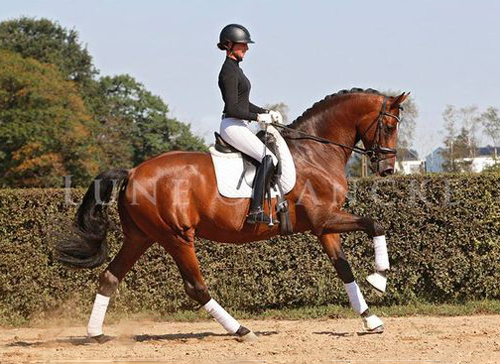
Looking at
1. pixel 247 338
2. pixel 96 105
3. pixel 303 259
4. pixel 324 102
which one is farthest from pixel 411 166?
pixel 247 338

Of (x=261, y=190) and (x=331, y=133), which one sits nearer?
(x=261, y=190)

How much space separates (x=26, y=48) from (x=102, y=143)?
10.2 metres

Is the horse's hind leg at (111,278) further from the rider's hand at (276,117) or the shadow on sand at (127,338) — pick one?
the rider's hand at (276,117)

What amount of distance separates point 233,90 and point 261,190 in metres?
1.12

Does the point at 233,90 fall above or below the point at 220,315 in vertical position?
above

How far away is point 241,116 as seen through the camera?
8.46 meters

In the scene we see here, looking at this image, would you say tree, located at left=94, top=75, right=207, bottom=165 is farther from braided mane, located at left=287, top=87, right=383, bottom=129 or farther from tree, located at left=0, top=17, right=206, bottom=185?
braided mane, located at left=287, top=87, right=383, bottom=129

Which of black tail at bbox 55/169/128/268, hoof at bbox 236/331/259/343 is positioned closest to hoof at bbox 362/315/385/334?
hoof at bbox 236/331/259/343

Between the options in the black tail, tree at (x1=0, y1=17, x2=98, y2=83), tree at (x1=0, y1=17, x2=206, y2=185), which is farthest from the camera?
tree at (x1=0, y1=17, x2=98, y2=83)

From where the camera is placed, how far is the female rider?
27.7ft

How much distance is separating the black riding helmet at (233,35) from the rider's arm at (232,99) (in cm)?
39

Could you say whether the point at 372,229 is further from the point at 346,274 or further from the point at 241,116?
the point at 241,116

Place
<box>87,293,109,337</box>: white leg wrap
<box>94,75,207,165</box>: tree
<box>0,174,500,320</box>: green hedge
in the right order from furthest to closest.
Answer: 1. <box>94,75,207,165</box>: tree
2. <box>0,174,500,320</box>: green hedge
3. <box>87,293,109,337</box>: white leg wrap

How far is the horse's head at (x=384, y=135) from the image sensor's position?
885cm
